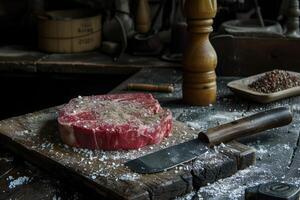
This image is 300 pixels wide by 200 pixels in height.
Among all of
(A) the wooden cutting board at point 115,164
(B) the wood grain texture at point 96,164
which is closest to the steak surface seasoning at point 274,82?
(B) the wood grain texture at point 96,164

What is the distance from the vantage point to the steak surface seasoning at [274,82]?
56.7 inches

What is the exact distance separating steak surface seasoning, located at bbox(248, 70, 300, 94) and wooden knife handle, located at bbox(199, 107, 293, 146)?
24cm

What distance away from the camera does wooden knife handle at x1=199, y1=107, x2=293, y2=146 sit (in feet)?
3.64

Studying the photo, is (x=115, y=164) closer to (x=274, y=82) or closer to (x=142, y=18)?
(x=274, y=82)

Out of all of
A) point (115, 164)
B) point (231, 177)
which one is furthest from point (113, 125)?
point (231, 177)

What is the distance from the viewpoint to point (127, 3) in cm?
223

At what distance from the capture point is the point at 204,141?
111 cm

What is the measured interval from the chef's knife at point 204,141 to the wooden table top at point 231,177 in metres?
A: 0.05

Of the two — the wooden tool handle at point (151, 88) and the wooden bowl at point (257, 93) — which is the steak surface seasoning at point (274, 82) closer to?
the wooden bowl at point (257, 93)

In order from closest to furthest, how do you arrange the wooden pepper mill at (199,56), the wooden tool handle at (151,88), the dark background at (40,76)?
the wooden pepper mill at (199,56) < the wooden tool handle at (151,88) < the dark background at (40,76)

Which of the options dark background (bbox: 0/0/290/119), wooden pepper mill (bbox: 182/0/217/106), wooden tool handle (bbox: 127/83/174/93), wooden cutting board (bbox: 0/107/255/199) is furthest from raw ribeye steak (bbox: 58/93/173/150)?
dark background (bbox: 0/0/290/119)

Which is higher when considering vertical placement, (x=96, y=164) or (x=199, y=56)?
(x=199, y=56)

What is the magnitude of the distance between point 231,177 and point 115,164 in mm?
212

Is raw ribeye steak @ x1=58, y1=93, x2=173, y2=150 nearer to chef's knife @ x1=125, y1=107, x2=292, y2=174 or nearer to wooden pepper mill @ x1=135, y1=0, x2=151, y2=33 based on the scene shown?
chef's knife @ x1=125, y1=107, x2=292, y2=174
